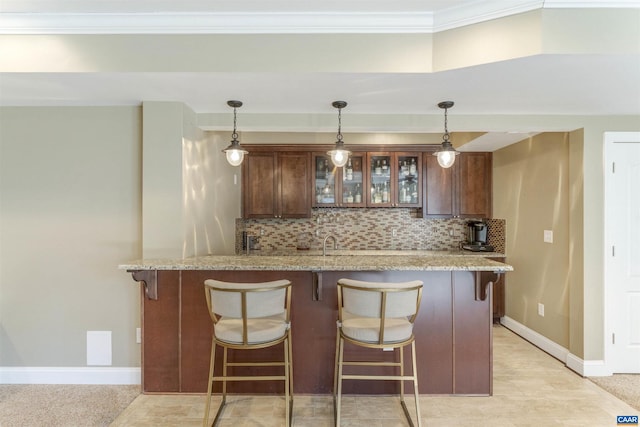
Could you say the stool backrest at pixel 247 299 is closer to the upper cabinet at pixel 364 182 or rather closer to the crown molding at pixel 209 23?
the crown molding at pixel 209 23

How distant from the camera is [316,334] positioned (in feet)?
8.14

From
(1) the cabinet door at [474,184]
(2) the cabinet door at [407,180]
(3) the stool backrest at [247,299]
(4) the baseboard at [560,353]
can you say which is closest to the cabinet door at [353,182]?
(2) the cabinet door at [407,180]

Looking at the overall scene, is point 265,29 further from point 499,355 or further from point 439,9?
point 499,355

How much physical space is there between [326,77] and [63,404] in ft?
9.82

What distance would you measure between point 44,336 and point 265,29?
2.98 meters

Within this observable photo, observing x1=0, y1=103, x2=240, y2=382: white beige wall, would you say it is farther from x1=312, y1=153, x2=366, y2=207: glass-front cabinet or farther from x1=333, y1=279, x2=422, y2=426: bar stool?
x1=312, y1=153, x2=366, y2=207: glass-front cabinet

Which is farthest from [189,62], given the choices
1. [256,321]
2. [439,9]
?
[256,321]

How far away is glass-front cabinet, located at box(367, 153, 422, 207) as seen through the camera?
4.40 metres

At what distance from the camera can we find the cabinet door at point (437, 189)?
4.38 m

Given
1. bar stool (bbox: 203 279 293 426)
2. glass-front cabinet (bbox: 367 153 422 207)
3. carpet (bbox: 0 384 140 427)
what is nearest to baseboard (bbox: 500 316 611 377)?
glass-front cabinet (bbox: 367 153 422 207)

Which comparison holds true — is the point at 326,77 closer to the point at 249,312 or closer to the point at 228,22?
the point at 228,22

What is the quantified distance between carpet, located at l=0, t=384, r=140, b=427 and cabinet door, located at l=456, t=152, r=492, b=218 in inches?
162

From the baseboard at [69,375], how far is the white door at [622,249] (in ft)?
13.3

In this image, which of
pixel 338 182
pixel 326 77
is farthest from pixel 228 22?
pixel 338 182
